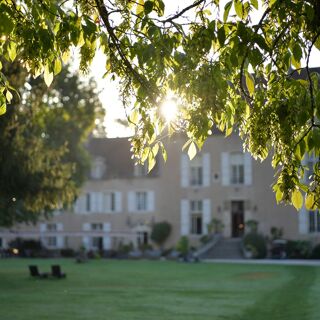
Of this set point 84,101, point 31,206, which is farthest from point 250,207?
point 31,206

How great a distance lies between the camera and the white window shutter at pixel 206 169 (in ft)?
140

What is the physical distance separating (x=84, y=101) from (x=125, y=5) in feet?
97.1

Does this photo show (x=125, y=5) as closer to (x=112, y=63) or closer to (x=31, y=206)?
(x=112, y=63)

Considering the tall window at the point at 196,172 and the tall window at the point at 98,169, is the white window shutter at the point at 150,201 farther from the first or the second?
the tall window at the point at 98,169

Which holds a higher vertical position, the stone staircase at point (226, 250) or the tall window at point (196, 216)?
the tall window at point (196, 216)

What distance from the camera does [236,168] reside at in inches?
1660

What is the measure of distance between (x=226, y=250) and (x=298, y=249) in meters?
4.47

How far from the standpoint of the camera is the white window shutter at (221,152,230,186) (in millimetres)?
42219

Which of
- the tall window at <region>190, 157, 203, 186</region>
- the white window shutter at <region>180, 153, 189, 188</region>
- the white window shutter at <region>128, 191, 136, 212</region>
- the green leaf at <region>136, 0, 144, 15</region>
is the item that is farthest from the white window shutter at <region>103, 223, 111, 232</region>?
the green leaf at <region>136, 0, 144, 15</region>

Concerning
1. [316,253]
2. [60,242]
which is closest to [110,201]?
[60,242]

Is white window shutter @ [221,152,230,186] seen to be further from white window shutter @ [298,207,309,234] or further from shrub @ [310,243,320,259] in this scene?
shrub @ [310,243,320,259]

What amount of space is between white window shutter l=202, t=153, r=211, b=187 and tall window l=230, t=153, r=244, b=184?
56.6 inches

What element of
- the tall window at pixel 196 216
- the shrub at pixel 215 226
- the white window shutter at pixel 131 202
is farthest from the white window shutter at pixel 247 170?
the white window shutter at pixel 131 202

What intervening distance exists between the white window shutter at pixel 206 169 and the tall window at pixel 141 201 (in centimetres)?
456
